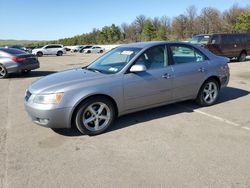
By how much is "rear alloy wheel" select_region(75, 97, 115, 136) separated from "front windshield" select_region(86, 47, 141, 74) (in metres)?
0.68

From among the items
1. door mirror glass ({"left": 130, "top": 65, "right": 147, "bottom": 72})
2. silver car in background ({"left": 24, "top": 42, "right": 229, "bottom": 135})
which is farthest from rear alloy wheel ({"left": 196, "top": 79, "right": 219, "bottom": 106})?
door mirror glass ({"left": 130, "top": 65, "right": 147, "bottom": 72})

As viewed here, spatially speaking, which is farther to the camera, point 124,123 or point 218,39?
point 218,39

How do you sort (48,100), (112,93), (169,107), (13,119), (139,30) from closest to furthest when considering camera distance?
(48,100)
(112,93)
(13,119)
(169,107)
(139,30)

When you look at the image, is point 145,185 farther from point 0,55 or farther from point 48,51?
point 48,51

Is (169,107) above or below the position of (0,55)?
below

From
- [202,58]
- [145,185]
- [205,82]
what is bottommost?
[145,185]

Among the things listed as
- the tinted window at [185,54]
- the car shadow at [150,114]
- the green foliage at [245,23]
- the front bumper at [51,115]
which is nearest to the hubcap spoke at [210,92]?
the car shadow at [150,114]

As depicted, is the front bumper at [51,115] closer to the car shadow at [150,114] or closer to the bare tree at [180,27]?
the car shadow at [150,114]

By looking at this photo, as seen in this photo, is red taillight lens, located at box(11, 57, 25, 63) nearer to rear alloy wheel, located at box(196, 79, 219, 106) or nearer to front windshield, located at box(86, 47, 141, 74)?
front windshield, located at box(86, 47, 141, 74)

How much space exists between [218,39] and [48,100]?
45.8 ft

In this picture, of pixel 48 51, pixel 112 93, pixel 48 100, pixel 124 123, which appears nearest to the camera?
pixel 48 100

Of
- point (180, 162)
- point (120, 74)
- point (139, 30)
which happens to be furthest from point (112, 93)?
point (139, 30)

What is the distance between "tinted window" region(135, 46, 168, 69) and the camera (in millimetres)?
5523

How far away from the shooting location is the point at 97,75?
522 centimetres
